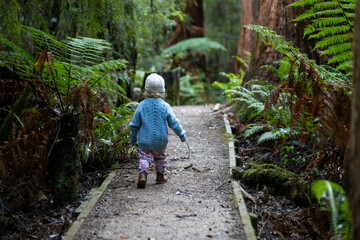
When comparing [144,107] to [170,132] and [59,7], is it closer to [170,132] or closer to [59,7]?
[170,132]

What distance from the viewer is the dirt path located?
11.8ft

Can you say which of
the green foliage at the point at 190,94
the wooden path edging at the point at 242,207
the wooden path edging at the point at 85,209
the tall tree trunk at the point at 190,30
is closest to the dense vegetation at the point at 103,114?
the wooden path edging at the point at 242,207

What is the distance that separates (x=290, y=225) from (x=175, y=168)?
214 centimetres

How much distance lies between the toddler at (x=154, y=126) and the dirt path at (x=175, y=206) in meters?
0.33

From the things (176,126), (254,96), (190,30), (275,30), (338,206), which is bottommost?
(338,206)

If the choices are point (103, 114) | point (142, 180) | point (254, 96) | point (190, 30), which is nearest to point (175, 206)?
point (142, 180)

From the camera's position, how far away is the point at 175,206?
4238mm

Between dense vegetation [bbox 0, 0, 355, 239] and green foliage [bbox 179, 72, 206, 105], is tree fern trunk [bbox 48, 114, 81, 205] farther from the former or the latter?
green foliage [bbox 179, 72, 206, 105]

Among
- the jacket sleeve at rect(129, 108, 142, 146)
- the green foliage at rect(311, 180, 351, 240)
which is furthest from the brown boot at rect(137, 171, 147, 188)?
the green foliage at rect(311, 180, 351, 240)

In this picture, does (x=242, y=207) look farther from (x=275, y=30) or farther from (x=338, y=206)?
(x=275, y=30)

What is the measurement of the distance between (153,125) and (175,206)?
120cm

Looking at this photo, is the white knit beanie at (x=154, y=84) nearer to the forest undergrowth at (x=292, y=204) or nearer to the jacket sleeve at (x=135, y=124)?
the jacket sleeve at (x=135, y=124)

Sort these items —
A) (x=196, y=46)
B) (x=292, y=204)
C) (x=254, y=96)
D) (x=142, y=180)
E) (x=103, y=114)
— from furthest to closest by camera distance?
(x=196, y=46) → (x=254, y=96) → (x=103, y=114) → (x=142, y=180) → (x=292, y=204)

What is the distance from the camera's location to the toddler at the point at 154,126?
4.96m
